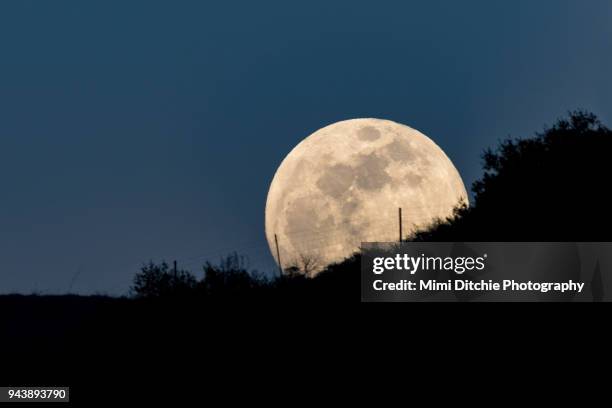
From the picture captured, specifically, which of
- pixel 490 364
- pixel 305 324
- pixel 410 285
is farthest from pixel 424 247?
pixel 490 364

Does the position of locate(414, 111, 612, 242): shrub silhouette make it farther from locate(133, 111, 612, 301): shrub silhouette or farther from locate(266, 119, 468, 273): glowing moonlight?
locate(266, 119, 468, 273): glowing moonlight

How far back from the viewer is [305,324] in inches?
785

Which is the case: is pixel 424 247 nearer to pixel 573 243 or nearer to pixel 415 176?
pixel 573 243

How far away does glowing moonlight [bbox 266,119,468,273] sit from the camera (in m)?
37.1

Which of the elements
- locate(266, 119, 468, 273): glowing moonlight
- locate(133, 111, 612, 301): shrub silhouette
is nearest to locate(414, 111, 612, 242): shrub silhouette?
locate(133, 111, 612, 301): shrub silhouette

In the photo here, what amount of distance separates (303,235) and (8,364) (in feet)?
60.3

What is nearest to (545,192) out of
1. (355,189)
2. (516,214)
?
(516,214)

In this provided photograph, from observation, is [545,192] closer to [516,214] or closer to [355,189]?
[516,214]

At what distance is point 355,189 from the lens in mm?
38375

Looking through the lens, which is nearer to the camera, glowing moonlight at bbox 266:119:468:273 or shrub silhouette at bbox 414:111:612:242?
shrub silhouette at bbox 414:111:612:242

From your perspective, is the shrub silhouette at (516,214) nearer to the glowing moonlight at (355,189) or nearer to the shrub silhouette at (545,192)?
the shrub silhouette at (545,192)

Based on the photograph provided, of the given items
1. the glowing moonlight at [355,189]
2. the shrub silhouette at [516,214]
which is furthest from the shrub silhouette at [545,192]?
the glowing moonlight at [355,189]

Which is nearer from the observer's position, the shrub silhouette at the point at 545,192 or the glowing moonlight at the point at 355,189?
the shrub silhouette at the point at 545,192

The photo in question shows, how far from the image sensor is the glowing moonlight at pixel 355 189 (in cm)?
3706
